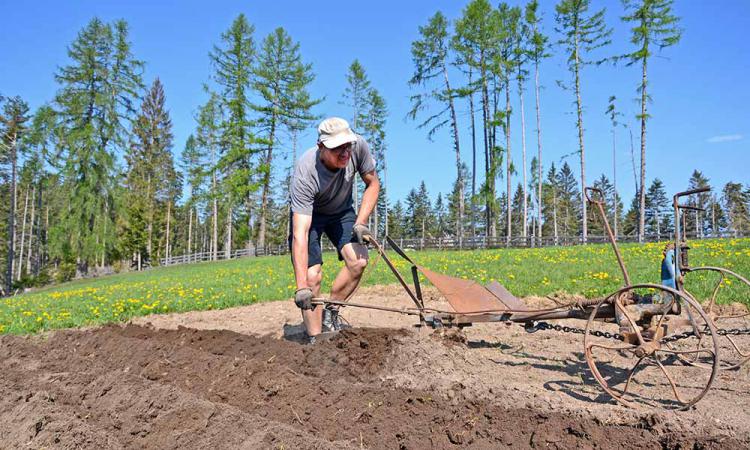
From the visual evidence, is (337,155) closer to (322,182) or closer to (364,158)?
(322,182)

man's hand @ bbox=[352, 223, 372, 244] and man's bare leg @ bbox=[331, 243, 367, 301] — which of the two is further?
man's bare leg @ bbox=[331, 243, 367, 301]

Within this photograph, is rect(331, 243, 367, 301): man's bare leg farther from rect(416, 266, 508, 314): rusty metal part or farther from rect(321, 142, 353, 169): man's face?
rect(321, 142, 353, 169): man's face

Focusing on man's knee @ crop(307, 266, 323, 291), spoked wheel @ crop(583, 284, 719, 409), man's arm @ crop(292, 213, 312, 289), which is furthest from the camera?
man's knee @ crop(307, 266, 323, 291)

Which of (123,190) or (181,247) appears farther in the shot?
(181,247)

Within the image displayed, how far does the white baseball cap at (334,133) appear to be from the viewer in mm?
4156

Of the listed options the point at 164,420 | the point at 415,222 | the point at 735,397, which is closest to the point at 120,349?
the point at 164,420

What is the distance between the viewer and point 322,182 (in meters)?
4.47

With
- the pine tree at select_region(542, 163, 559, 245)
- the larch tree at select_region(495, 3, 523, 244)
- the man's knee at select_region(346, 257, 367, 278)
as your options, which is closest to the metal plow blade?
the man's knee at select_region(346, 257, 367, 278)

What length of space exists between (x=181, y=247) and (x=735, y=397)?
77.3m

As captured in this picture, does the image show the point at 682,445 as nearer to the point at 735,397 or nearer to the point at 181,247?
the point at 735,397

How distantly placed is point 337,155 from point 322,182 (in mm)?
297

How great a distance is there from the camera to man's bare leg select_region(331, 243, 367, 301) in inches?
190

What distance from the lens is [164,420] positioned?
291cm

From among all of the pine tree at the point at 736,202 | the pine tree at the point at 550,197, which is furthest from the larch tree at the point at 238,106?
the pine tree at the point at 736,202
